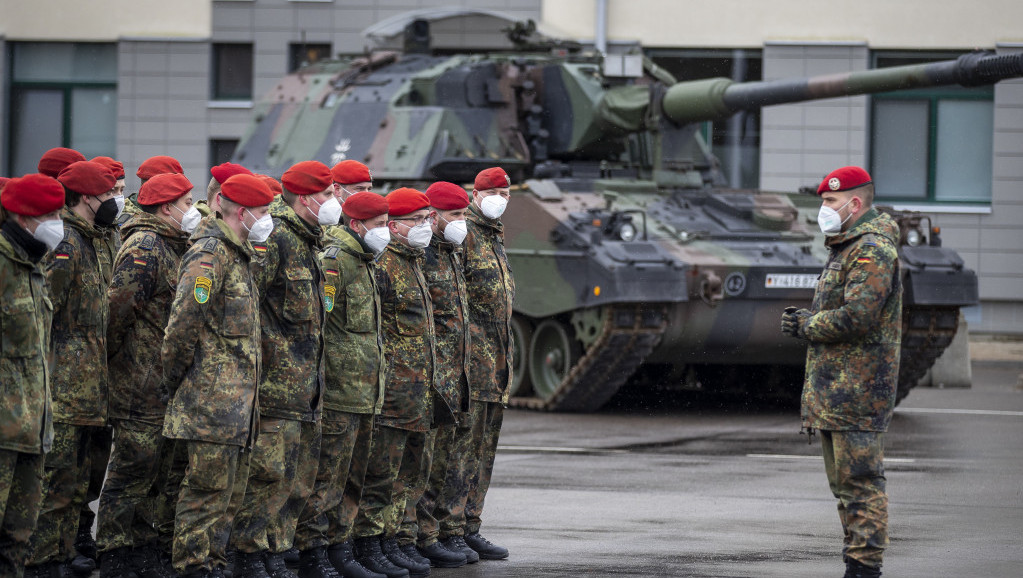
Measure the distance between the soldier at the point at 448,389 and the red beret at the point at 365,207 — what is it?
2.56 ft

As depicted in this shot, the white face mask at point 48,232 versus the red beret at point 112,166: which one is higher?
the red beret at point 112,166

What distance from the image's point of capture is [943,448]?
1409cm

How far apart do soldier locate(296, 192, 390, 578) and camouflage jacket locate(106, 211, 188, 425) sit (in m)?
0.73

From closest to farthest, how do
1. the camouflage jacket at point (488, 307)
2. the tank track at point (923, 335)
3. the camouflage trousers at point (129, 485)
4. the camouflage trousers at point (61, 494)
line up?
1. the camouflage trousers at point (61, 494)
2. the camouflage trousers at point (129, 485)
3. the camouflage jacket at point (488, 307)
4. the tank track at point (923, 335)

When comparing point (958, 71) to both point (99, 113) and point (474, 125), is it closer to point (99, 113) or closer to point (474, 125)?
point (474, 125)

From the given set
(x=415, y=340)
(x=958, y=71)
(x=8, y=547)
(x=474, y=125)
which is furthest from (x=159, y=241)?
(x=474, y=125)

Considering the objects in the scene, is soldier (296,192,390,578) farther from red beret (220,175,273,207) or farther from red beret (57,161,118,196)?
red beret (57,161,118,196)

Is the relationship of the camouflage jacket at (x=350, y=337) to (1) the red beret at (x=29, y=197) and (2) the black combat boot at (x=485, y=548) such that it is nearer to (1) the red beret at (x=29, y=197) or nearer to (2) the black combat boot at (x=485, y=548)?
(2) the black combat boot at (x=485, y=548)

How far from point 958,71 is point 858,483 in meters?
6.63

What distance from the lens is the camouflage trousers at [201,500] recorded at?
24.0ft

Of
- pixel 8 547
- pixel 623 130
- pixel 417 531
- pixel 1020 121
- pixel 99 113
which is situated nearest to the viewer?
pixel 8 547

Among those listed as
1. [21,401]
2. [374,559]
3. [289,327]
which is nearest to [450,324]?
[374,559]

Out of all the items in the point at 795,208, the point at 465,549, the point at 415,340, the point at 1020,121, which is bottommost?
the point at 465,549

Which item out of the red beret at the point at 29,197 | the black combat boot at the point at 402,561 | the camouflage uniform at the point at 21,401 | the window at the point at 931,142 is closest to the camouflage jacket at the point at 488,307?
the black combat boot at the point at 402,561
